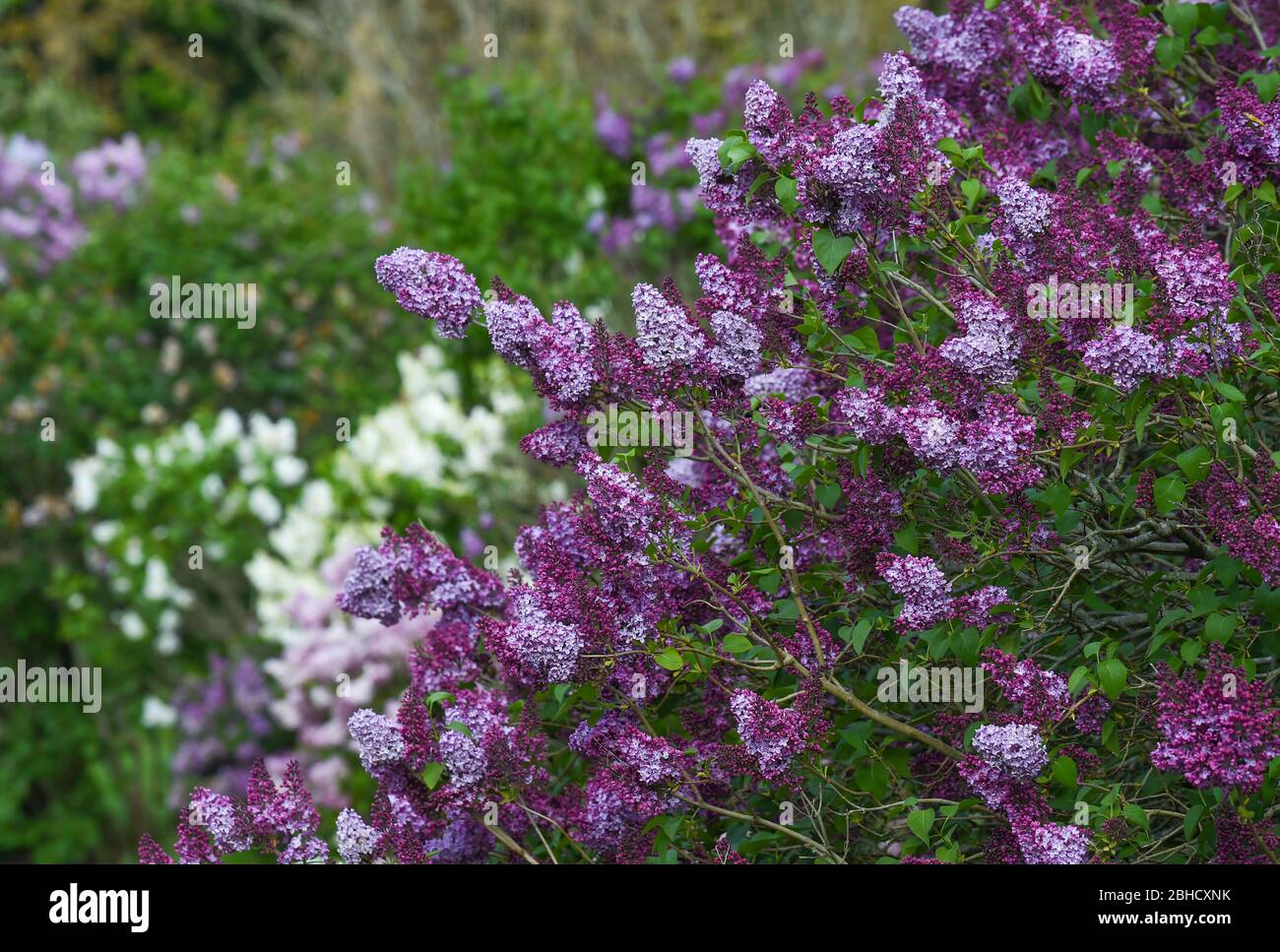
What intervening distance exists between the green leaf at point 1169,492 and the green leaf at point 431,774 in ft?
4.23

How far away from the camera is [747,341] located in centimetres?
284

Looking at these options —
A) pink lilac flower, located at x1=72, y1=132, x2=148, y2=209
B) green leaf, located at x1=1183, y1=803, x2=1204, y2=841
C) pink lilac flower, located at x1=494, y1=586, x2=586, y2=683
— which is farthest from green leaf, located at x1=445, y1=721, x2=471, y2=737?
pink lilac flower, located at x1=72, y1=132, x2=148, y2=209

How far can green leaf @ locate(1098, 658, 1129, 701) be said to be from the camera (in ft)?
8.20

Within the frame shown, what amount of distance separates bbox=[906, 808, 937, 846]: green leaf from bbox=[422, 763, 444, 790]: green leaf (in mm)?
809

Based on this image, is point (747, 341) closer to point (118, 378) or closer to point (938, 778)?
point (938, 778)

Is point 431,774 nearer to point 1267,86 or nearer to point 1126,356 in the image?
point 1126,356

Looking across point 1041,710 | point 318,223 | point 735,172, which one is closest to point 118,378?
point 318,223

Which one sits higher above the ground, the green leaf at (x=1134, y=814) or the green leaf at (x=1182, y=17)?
the green leaf at (x=1182, y=17)

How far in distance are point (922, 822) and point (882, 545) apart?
51 centimetres

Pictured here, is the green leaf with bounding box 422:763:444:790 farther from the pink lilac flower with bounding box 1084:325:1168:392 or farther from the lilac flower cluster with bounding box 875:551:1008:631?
the pink lilac flower with bounding box 1084:325:1168:392

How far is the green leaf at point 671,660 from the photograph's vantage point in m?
2.67

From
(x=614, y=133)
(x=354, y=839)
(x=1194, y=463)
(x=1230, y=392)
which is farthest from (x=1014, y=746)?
(x=614, y=133)

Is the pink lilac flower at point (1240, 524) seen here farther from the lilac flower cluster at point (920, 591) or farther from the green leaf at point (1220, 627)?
the lilac flower cluster at point (920, 591)

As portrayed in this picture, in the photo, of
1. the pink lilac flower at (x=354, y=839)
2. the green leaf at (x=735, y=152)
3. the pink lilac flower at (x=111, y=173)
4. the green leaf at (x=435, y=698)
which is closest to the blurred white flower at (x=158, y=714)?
the pink lilac flower at (x=111, y=173)
